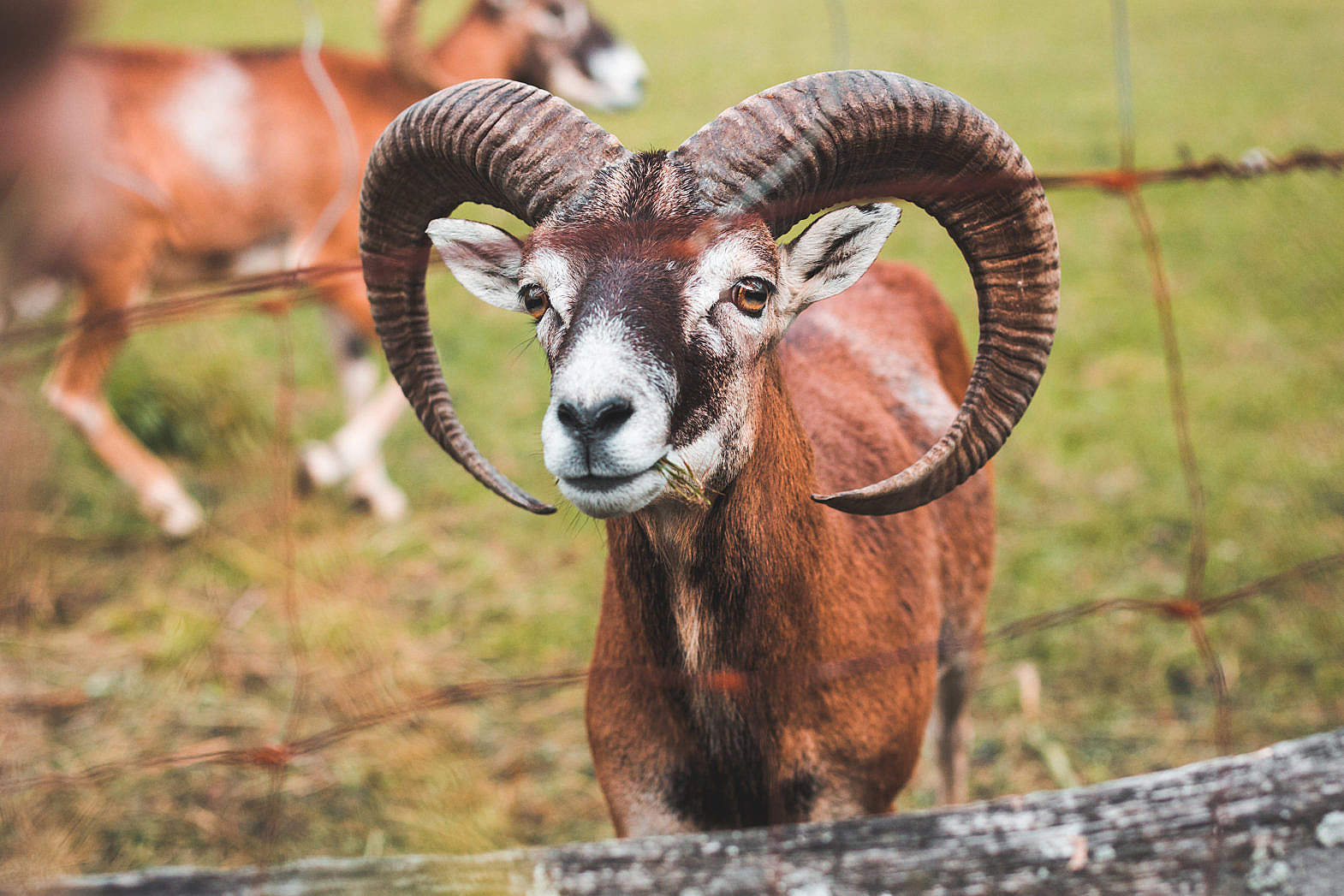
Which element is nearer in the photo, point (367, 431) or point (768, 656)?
point (768, 656)

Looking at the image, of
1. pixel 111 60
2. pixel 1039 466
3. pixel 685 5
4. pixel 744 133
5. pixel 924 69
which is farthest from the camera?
pixel 685 5

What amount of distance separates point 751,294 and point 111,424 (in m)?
4.40

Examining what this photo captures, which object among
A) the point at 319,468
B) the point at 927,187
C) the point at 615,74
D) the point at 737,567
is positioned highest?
the point at 615,74

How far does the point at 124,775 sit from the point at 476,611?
1.60 meters

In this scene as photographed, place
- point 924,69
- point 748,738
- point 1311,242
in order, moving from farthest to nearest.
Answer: point 924,69, point 1311,242, point 748,738

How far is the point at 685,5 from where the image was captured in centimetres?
1524

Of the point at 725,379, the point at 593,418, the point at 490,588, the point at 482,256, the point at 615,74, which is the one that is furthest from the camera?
the point at 615,74

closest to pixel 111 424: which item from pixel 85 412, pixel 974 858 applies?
pixel 85 412

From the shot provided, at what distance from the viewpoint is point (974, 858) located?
2.09m

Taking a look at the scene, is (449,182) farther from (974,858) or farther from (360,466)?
(360,466)

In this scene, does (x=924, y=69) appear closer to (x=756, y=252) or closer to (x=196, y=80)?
(x=196, y=80)

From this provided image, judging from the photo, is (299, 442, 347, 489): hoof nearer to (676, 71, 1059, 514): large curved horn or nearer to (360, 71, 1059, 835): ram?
(360, 71, 1059, 835): ram

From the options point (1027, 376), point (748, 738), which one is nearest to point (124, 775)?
point (748, 738)

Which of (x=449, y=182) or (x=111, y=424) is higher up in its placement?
(x=449, y=182)
